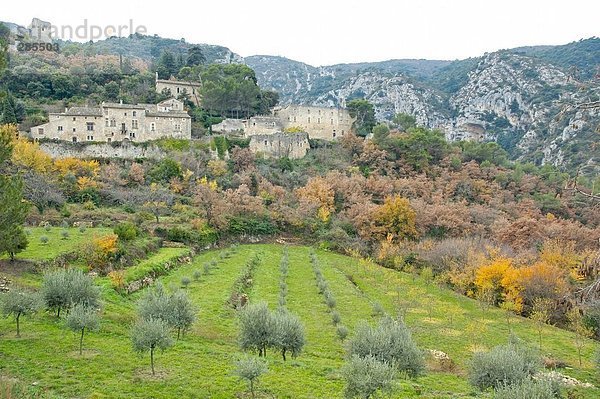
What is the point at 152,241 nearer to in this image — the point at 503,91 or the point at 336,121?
the point at 336,121

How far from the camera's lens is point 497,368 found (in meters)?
17.4

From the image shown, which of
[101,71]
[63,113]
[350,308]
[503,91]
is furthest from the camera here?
[503,91]

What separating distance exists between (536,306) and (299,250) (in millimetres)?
25351

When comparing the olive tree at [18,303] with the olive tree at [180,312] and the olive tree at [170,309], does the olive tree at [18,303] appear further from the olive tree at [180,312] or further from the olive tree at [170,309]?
the olive tree at [180,312]

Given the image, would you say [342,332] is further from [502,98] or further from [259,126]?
[502,98]

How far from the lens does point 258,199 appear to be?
57125mm

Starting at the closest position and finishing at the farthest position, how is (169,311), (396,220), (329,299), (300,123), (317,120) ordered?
(169,311) < (329,299) < (396,220) < (300,123) < (317,120)

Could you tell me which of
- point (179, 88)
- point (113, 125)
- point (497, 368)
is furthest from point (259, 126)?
point (497, 368)

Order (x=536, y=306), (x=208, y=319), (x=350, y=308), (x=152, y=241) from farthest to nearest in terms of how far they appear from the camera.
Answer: (x=152, y=241), (x=536, y=306), (x=350, y=308), (x=208, y=319)

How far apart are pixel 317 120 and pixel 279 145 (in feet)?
46.8

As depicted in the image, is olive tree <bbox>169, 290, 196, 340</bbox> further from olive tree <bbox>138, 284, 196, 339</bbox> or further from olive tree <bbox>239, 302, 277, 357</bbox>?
olive tree <bbox>239, 302, 277, 357</bbox>

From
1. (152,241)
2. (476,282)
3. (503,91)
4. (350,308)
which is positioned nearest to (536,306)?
(476,282)

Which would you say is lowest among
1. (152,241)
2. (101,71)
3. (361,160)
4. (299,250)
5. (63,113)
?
(299,250)

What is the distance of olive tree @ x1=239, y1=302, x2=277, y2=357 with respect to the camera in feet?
64.1
